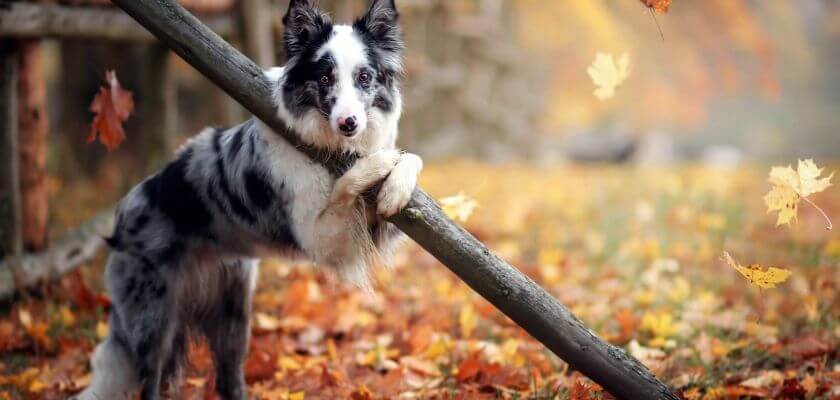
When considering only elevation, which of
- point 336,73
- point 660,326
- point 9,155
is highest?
point 660,326

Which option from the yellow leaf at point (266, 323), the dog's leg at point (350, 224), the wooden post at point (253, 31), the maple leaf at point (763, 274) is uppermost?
the wooden post at point (253, 31)

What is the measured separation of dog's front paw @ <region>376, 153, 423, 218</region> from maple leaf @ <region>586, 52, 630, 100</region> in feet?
3.03

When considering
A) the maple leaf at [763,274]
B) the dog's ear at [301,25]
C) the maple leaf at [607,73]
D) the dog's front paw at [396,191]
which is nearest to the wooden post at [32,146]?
the dog's ear at [301,25]

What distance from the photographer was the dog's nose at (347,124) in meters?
2.73

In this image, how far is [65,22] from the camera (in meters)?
4.31


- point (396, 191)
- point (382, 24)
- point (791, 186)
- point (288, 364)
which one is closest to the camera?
point (396, 191)

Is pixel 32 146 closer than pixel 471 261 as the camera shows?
No

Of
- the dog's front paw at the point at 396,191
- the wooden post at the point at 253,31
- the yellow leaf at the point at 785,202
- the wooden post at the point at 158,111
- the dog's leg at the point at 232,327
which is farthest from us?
the wooden post at the point at 158,111

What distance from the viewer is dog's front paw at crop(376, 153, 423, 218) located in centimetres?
268

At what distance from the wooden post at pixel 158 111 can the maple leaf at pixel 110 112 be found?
2.66 meters

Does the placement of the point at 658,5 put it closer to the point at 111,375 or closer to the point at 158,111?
the point at 111,375

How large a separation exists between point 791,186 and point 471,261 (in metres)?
1.22

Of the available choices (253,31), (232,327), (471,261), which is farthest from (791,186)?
(253,31)

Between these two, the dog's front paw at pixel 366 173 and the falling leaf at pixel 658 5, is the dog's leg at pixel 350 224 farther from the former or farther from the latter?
the falling leaf at pixel 658 5
